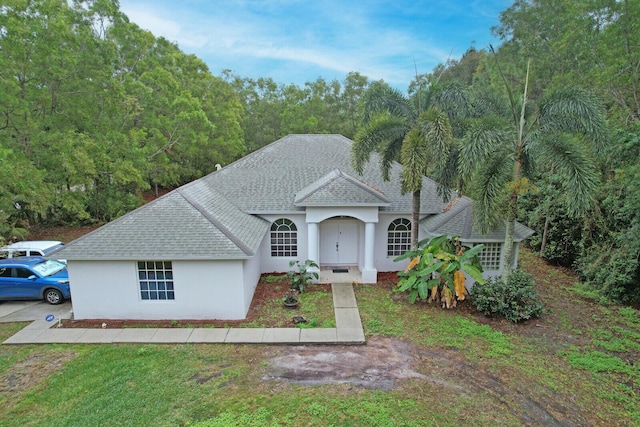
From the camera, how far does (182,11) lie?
1612 centimetres

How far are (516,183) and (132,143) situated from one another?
79.0 ft

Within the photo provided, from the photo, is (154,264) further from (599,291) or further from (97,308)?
(599,291)

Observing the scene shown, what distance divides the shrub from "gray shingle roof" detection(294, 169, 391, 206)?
490 cm

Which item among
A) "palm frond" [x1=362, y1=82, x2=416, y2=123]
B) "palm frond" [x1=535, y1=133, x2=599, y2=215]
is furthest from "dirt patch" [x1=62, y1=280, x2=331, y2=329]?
"palm frond" [x1=535, y1=133, x2=599, y2=215]

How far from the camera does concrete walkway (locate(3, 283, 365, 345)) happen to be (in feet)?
33.4

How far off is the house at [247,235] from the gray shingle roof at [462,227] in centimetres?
5

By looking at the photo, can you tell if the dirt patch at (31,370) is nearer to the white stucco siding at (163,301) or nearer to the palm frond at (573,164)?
the white stucco siding at (163,301)

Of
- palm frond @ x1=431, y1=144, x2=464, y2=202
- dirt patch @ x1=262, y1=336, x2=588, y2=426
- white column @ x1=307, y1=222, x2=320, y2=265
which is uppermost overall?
palm frond @ x1=431, y1=144, x2=464, y2=202

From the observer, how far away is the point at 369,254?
15.0 metres

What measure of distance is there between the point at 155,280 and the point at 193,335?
2364 millimetres

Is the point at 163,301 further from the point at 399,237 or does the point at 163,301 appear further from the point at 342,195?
the point at 399,237

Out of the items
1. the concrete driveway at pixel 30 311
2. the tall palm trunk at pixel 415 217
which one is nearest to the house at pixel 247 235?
the tall palm trunk at pixel 415 217

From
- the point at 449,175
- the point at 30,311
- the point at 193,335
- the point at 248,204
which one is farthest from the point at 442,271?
the point at 30,311

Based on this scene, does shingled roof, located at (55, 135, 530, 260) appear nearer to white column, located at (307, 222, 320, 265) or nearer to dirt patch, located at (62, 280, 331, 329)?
white column, located at (307, 222, 320, 265)
